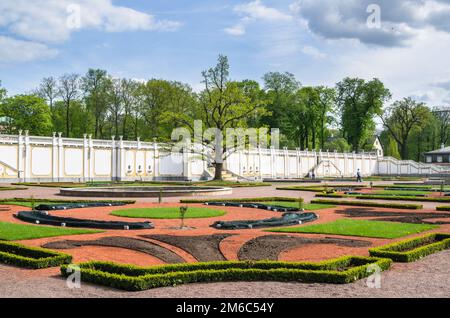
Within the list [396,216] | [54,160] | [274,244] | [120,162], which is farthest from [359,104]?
[274,244]

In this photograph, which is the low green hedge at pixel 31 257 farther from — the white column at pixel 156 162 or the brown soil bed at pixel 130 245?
the white column at pixel 156 162

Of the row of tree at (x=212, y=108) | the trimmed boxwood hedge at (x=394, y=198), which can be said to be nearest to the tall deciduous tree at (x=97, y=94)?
the row of tree at (x=212, y=108)

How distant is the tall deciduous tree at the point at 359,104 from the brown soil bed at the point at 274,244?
83439mm

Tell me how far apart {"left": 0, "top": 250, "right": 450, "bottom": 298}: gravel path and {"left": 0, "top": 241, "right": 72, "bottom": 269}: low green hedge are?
20.8 inches

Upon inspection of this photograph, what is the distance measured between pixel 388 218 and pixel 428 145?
107 meters

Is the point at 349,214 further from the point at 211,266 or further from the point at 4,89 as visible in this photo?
the point at 4,89

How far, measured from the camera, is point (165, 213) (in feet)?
71.9

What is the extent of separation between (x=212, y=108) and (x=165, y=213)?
35.5 meters

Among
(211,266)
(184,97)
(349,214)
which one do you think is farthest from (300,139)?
(211,266)

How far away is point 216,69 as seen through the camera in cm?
5934

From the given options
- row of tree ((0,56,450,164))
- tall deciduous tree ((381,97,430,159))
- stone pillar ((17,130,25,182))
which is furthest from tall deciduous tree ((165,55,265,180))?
tall deciduous tree ((381,97,430,159))

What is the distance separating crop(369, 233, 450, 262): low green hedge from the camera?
12.3 metres

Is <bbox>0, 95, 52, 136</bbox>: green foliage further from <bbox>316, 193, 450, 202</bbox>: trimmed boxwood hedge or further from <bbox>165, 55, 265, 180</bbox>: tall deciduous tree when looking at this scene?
<bbox>316, 193, 450, 202</bbox>: trimmed boxwood hedge

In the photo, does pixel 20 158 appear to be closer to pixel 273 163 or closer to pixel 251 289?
pixel 273 163
